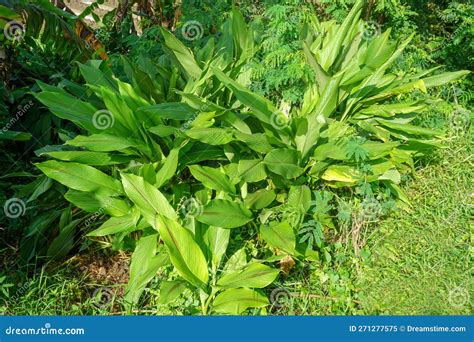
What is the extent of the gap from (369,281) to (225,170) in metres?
1.21

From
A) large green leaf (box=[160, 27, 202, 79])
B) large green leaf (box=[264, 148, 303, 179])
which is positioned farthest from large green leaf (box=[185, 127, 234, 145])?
large green leaf (box=[160, 27, 202, 79])

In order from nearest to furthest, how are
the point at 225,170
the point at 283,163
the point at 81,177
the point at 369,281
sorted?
1. the point at 369,281
2. the point at 81,177
3. the point at 283,163
4. the point at 225,170

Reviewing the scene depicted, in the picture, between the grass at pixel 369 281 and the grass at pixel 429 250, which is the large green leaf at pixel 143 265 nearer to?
the grass at pixel 369 281

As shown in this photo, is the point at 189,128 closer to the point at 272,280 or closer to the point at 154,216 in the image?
the point at 154,216

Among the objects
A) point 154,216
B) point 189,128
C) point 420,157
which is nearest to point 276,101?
point 189,128

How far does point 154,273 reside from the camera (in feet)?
11.7

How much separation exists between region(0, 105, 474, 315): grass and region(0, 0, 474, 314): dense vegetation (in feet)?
0.05

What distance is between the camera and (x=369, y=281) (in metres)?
3.80

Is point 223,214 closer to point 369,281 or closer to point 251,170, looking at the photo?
point 251,170

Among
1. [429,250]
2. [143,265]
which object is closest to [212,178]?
[143,265]

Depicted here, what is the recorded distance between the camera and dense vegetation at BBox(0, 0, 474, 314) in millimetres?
3686

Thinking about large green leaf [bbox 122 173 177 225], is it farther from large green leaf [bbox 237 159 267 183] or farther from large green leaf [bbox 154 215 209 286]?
large green leaf [bbox 237 159 267 183]

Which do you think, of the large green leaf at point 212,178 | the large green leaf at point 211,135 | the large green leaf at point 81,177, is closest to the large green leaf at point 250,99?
the large green leaf at point 211,135

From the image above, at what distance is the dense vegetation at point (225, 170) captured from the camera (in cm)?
369
